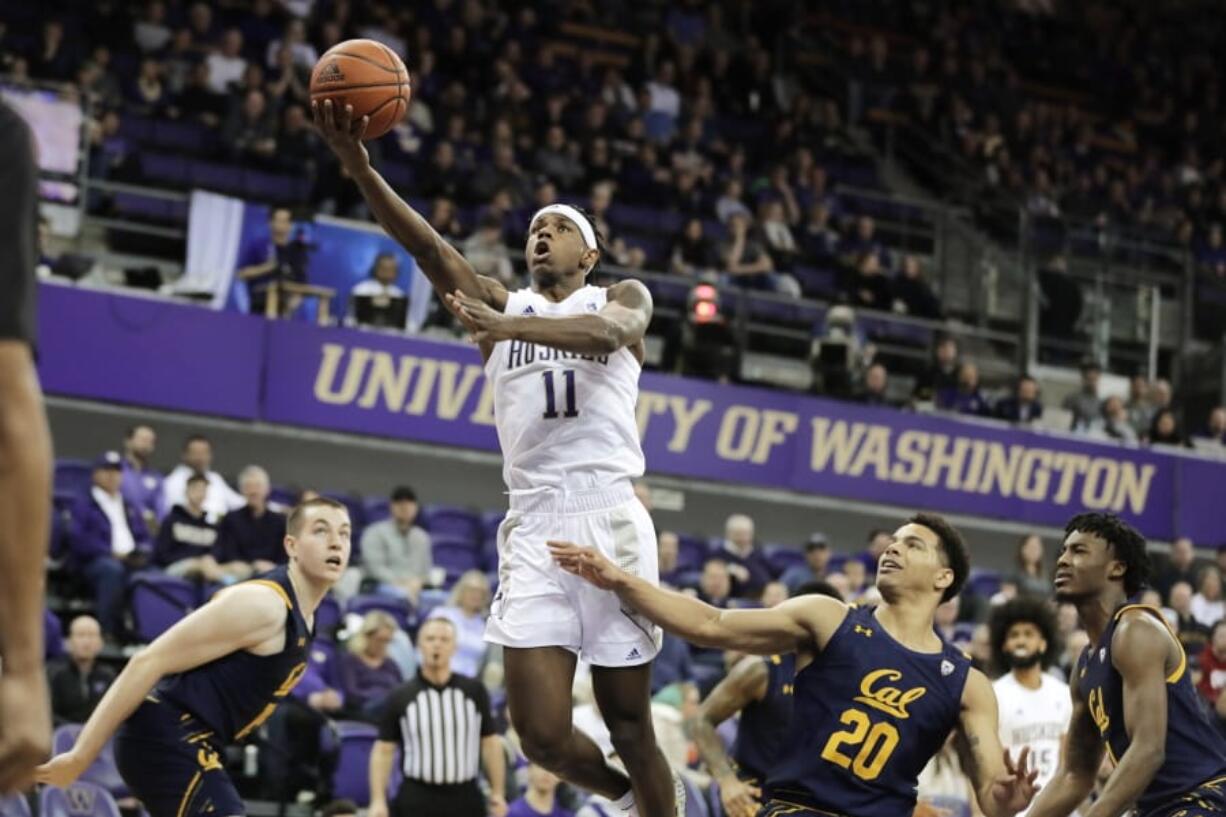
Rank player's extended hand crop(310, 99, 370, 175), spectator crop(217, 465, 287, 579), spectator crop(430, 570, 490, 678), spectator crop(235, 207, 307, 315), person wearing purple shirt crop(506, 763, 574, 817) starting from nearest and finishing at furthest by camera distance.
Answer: player's extended hand crop(310, 99, 370, 175), person wearing purple shirt crop(506, 763, 574, 817), spectator crop(217, 465, 287, 579), spectator crop(430, 570, 490, 678), spectator crop(235, 207, 307, 315)

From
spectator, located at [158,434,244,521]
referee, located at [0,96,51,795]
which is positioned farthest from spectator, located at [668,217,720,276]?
referee, located at [0,96,51,795]

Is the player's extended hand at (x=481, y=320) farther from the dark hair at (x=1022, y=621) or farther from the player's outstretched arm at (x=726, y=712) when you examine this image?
the dark hair at (x=1022, y=621)

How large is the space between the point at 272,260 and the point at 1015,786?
9.73 m

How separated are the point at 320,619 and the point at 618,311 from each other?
675cm

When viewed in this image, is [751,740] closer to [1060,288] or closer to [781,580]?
[781,580]

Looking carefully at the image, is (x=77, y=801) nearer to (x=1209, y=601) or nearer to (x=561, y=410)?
(x=561, y=410)

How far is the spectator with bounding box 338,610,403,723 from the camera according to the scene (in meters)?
11.5

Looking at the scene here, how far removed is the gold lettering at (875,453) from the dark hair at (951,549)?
10788 mm

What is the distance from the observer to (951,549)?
655cm

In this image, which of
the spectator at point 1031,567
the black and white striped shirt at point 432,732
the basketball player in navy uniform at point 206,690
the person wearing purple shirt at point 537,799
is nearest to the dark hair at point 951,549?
the basketball player in navy uniform at point 206,690

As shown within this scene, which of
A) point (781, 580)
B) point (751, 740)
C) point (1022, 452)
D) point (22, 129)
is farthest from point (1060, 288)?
point (22, 129)

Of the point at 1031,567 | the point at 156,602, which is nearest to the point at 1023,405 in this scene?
the point at 1031,567

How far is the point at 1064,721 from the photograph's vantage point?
32.2ft

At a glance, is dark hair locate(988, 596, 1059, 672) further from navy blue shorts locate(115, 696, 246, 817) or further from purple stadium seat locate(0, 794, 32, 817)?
purple stadium seat locate(0, 794, 32, 817)
